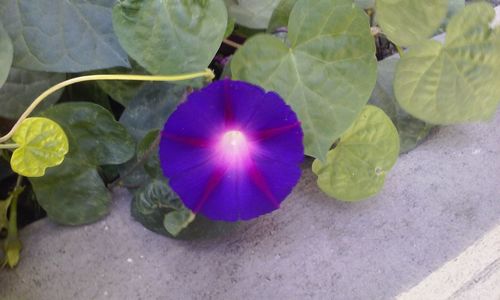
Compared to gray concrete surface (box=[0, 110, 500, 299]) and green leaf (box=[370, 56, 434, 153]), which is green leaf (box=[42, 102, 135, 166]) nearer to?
gray concrete surface (box=[0, 110, 500, 299])

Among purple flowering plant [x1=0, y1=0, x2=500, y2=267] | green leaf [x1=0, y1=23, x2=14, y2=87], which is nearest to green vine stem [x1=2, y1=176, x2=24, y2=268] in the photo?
purple flowering plant [x1=0, y1=0, x2=500, y2=267]

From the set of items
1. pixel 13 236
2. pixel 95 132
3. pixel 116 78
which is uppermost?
pixel 116 78

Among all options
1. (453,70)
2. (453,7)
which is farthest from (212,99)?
(453,7)

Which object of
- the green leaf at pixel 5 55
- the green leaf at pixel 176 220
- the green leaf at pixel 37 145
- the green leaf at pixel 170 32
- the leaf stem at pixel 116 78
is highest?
the green leaf at pixel 170 32

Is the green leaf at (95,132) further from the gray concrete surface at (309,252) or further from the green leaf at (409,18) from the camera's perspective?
the green leaf at (409,18)

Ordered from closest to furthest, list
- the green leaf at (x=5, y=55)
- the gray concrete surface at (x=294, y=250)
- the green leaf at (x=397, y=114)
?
1. the green leaf at (x=5, y=55)
2. the gray concrete surface at (x=294, y=250)
3. the green leaf at (x=397, y=114)

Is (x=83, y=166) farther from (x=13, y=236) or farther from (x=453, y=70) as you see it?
(x=453, y=70)

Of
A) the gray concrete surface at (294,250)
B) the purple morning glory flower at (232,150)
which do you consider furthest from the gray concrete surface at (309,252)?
the purple morning glory flower at (232,150)
